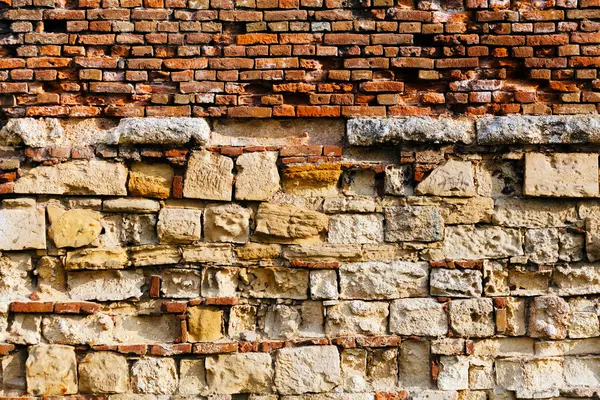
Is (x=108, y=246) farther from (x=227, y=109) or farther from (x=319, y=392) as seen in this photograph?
(x=319, y=392)

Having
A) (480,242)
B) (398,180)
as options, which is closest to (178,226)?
(398,180)

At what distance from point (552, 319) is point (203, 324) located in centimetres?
203

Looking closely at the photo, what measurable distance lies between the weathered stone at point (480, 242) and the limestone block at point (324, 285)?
2.25ft

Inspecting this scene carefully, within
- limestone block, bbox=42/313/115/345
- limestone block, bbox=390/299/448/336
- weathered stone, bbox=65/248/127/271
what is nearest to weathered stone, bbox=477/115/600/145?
limestone block, bbox=390/299/448/336

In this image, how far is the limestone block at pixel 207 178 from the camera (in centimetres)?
352

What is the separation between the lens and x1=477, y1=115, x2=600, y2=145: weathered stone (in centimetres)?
351

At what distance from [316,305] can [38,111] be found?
1998 mm

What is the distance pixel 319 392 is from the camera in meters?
3.47

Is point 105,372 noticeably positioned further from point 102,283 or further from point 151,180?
point 151,180

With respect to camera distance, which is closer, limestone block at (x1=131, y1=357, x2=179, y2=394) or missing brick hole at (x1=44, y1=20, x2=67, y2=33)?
limestone block at (x1=131, y1=357, x2=179, y2=394)

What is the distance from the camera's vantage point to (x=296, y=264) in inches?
138

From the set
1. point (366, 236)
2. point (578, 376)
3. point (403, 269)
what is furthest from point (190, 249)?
point (578, 376)

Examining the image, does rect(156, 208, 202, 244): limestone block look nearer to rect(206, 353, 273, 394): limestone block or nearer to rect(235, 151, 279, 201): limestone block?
rect(235, 151, 279, 201): limestone block

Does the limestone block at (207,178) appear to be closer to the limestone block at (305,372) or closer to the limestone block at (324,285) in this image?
the limestone block at (324,285)
